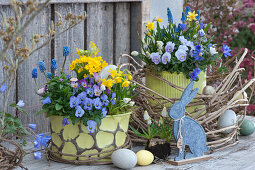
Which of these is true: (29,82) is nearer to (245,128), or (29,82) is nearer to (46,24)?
(46,24)

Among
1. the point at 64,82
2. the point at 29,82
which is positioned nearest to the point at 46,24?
the point at 29,82

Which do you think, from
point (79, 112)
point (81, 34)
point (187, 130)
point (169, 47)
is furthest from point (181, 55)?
point (81, 34)

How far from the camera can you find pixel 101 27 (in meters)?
2.46

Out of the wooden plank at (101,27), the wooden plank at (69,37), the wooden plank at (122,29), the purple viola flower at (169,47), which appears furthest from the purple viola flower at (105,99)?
the wooden plank at (122,29)

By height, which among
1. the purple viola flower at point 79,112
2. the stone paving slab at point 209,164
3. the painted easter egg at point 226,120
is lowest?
the stone paving slab at point 209,164

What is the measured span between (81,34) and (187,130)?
38.3 inches

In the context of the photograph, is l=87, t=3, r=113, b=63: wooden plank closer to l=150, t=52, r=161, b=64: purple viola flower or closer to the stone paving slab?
l=150, t=52, r=161, b=64: purple viola flower

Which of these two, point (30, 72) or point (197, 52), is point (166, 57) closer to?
point (197, 52)

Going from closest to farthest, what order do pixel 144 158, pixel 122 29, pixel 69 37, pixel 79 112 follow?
1. pixel 79 112
2. pixel 144 158
3. pixel 69 37
4. pixel 122 29

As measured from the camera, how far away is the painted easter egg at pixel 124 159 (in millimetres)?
1569

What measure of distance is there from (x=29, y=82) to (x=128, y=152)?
78cm

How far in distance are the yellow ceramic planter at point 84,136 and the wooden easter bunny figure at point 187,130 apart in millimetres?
217

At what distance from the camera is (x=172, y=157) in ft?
5.81

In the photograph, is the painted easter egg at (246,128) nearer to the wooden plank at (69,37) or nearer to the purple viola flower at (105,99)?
the purple viola flower at (105,99)
